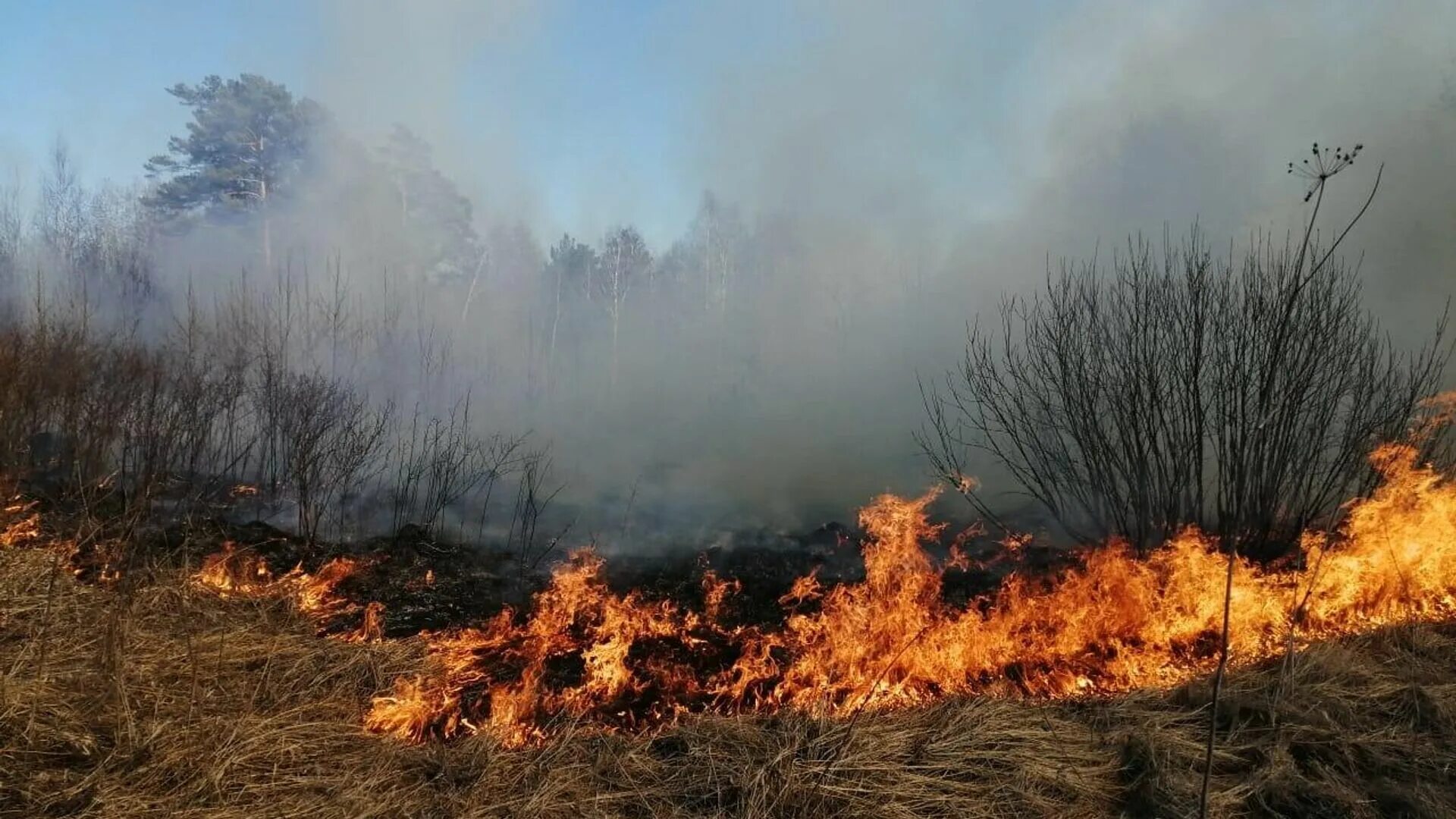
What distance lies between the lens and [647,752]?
4.03 metres

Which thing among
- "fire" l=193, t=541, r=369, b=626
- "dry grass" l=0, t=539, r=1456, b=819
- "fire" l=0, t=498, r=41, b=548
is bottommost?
"dry grass" l=0, t=539, r=1456, b=819

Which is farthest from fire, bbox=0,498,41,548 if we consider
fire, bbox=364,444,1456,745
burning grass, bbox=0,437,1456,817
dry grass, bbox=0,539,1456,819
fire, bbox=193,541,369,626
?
fire, bbox=364,444,1456,745

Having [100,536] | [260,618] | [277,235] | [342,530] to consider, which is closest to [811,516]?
[342,530]

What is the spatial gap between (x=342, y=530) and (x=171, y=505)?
→ 2.56 metres

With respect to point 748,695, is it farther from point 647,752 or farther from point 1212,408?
point 1212,408

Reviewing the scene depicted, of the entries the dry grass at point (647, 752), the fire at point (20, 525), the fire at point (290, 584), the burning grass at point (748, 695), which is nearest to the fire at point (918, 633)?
the burning grass at point (748, 695)

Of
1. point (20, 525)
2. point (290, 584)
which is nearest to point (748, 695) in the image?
point (290, 584)

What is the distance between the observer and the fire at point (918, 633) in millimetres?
5035

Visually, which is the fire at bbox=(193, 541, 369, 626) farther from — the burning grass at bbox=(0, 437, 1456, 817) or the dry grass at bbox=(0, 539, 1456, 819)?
the dry grass at bbox=(0, 539, 1456, 819)

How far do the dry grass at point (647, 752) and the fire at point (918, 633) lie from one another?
537 millimetres

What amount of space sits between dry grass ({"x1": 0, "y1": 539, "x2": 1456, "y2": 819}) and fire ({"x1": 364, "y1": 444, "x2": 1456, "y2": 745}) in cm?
54

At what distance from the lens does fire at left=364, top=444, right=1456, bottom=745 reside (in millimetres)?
5035

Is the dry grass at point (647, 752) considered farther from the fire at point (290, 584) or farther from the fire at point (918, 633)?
the fire at point (290, 584)

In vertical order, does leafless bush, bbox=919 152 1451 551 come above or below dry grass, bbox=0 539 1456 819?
above
